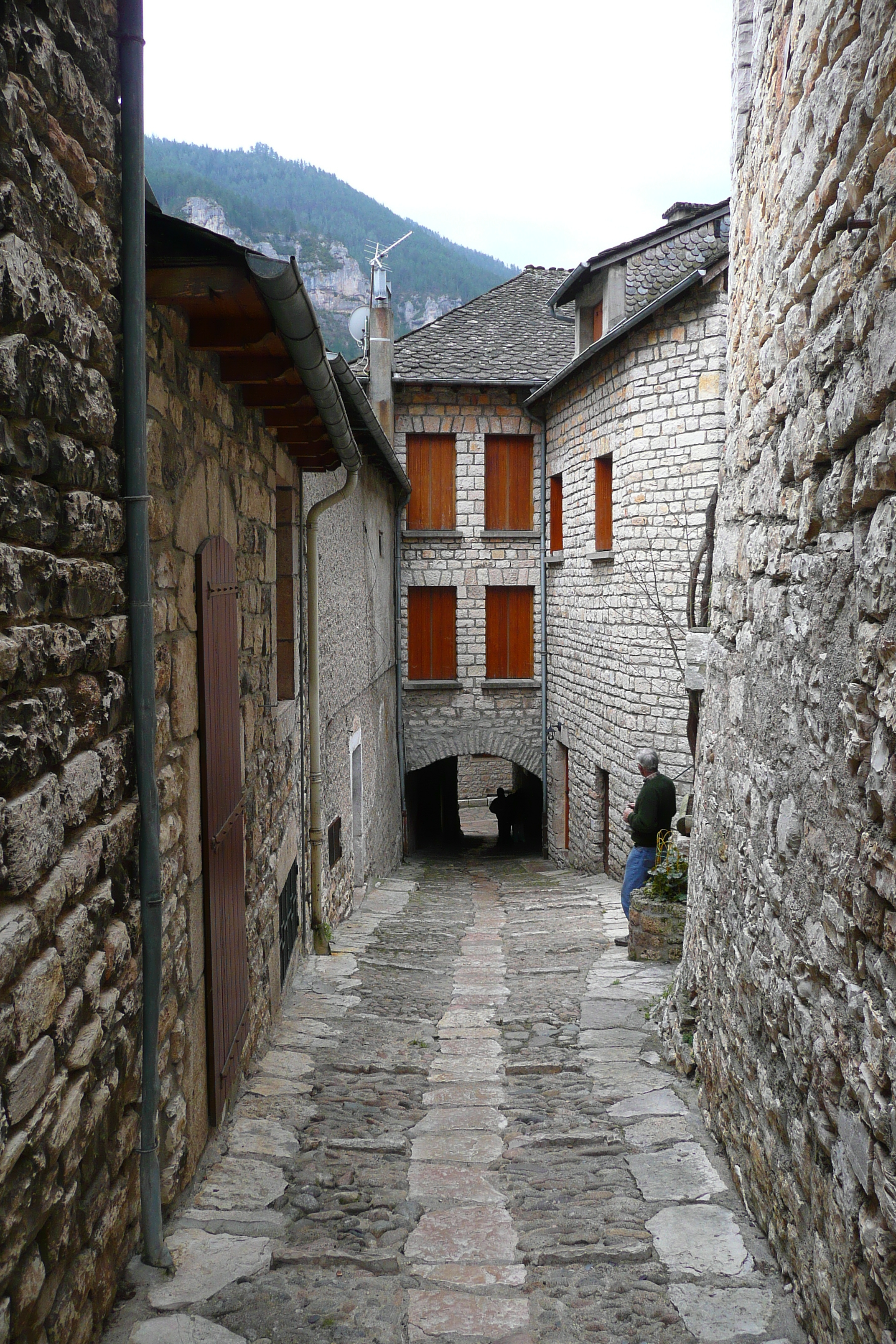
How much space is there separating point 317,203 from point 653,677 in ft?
270

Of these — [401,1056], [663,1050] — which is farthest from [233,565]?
[663,1050]

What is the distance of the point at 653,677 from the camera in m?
10.2

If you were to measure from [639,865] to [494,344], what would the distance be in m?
10.1

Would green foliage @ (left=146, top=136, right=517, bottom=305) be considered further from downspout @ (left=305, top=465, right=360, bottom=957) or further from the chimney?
downspout @ (left=305, top=465, right=360, bottom=957)

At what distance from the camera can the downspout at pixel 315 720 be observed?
6305 mm

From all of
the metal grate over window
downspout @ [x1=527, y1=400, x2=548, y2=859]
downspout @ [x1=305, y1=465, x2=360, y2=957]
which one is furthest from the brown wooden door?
downspout @ [x1=527, y1=400, x2=548, y2=859]

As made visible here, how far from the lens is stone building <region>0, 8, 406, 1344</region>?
1.87m

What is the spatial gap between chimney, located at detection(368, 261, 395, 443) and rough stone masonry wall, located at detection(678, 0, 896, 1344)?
1030 cm

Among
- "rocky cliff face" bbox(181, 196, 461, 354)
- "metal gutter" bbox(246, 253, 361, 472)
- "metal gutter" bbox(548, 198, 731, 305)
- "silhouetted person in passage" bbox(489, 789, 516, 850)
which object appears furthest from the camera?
"rocky cliff face" bbox(181, 196, 461, 354)

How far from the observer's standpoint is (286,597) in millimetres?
5828

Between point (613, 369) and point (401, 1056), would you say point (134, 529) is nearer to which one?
point (401, 1056)

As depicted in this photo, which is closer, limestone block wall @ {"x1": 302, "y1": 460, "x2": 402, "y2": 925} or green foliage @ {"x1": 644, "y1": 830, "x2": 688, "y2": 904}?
green foliage @ {"x1": 644, "y1": 830, "x2": 688, "y2": 904}

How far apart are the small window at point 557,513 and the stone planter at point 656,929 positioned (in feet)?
25.6

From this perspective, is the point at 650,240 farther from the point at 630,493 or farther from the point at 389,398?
the point at 389,398
